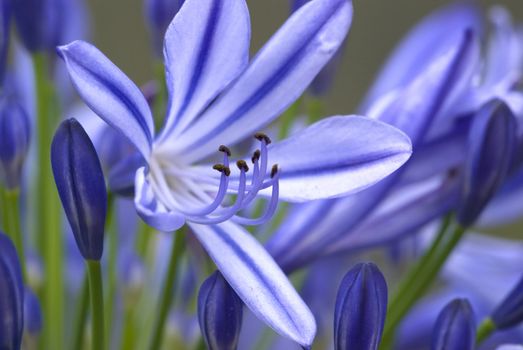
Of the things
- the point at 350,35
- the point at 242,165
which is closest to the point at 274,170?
the point at 242,165

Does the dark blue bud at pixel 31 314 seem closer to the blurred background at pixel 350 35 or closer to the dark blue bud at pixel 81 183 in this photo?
the dark blue bud at pixel 81 183

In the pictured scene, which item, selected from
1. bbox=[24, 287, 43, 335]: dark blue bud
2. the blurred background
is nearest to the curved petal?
bbox=[24, 287, 43, 335]: dark blue bud

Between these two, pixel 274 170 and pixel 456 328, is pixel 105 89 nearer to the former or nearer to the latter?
pixel 274 170

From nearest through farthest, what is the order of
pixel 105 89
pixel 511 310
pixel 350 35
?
pixel 105 89
pixel 511 310
pixel 350 35

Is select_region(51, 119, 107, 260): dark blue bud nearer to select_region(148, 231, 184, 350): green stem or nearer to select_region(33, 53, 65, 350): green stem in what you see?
select_region(148, 231, 184, 350): green stem

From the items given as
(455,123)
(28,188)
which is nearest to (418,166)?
(455,123)

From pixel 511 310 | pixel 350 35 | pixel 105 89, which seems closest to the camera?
pixel 105 89
